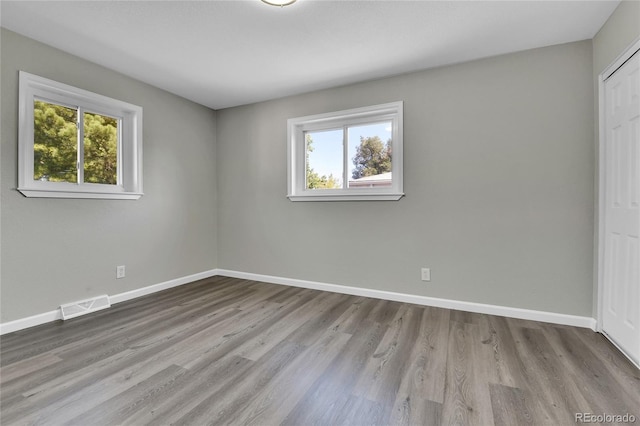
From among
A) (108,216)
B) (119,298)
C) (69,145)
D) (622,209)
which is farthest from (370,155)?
(119,298)

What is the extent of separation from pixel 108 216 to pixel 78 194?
0.35 m

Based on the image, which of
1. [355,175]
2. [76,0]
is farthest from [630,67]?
[76,0]

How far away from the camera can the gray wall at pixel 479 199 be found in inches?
96.9

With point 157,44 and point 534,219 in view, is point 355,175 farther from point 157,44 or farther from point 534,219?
point 157,44

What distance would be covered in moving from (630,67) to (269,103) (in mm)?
3377

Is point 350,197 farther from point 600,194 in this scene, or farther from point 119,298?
point 119,298

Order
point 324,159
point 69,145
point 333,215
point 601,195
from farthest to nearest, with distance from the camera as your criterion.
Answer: point 324,159
point 333,215
point 69,145
point 601,195

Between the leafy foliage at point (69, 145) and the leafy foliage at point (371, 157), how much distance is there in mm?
2674

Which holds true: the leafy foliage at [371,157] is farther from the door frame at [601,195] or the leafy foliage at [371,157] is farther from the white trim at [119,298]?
the white trim at [119,298]

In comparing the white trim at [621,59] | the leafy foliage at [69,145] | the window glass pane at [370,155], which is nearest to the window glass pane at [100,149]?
the leafy foliage at [69,145]

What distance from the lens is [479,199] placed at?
109 inches

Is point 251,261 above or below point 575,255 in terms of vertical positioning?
below

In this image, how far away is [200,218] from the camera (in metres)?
4.04

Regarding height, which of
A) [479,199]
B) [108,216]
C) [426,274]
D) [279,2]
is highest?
[279,2]
